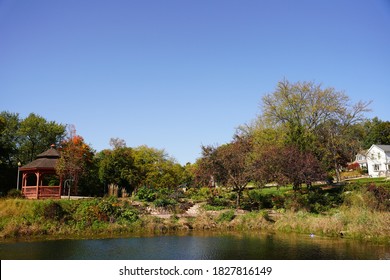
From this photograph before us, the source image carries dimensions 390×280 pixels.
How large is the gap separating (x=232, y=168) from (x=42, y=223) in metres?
14.5

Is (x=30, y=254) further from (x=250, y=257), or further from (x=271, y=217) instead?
(x=271, y=217)

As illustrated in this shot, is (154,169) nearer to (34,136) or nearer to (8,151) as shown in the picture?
(8,151)

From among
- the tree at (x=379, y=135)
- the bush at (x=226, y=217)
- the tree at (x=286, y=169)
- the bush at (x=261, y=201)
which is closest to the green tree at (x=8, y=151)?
the bush at (x=226, y=217)

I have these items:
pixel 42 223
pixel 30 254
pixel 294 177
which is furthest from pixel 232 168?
pixel 30 254

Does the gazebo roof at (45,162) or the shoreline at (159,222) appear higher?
the gazebo roof at (45,162)

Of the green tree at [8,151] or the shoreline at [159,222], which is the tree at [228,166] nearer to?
the shoreline at [159,222]

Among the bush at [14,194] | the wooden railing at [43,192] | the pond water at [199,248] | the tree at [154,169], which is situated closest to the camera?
the pond water at [199,248]

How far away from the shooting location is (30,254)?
1476cm

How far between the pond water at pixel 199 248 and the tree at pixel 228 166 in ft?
28.6

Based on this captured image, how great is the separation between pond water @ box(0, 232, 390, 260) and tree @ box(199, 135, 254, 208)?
8.73 metres

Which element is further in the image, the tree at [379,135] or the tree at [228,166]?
the tree at [379,135]

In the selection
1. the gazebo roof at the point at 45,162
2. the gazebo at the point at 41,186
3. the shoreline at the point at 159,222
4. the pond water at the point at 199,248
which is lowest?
the pond water at the point at 199,248

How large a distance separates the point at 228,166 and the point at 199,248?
1272cm

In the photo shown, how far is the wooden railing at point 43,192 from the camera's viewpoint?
2877 centimetres
